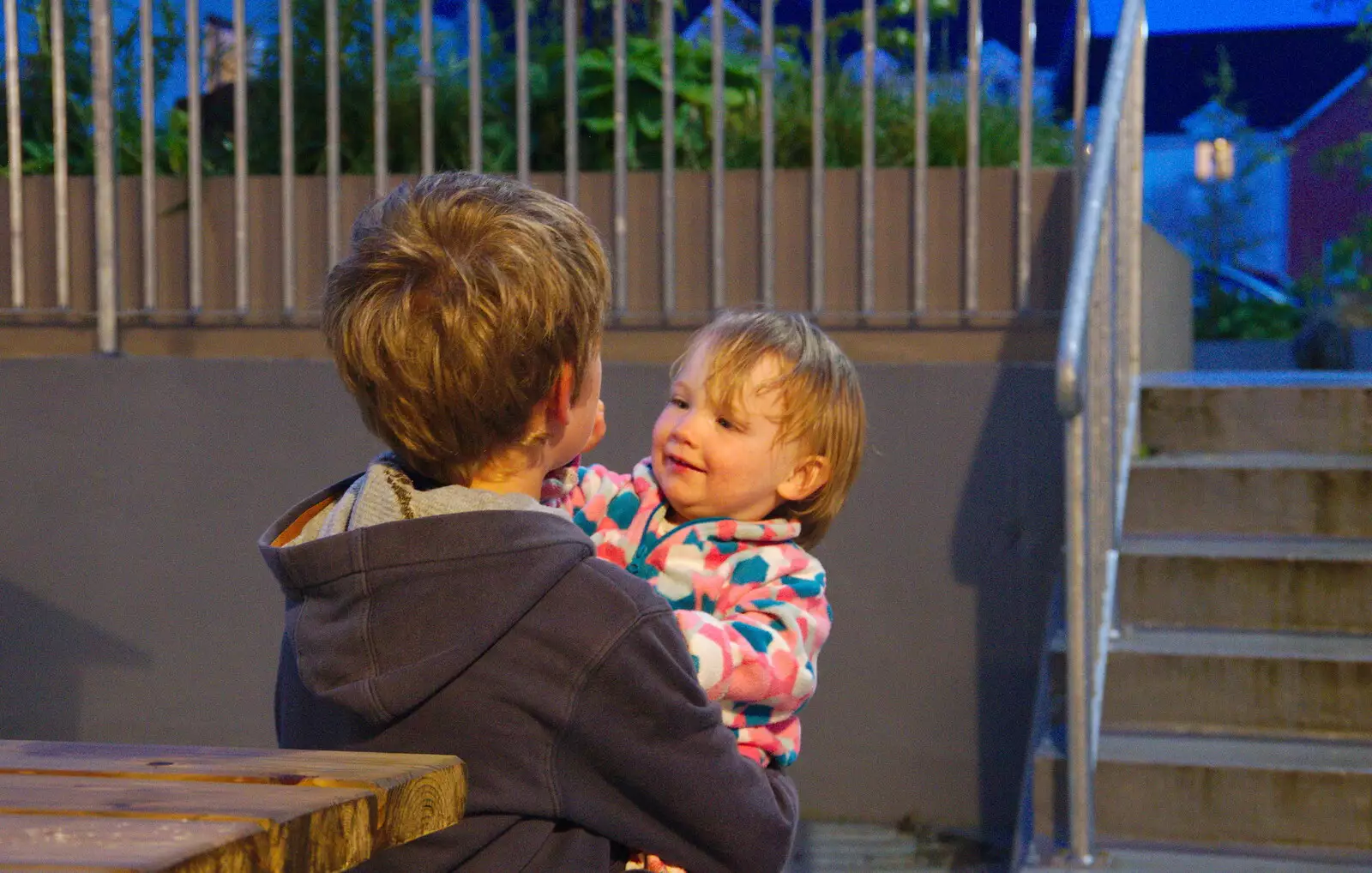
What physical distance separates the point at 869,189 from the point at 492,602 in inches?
116

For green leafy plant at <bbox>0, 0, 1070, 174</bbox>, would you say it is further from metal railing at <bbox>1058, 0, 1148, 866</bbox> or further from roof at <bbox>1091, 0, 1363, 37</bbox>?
roof at <bbox>1091, 0, 1363, 37</bbox>

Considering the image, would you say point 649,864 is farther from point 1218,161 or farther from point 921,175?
point 1218,161

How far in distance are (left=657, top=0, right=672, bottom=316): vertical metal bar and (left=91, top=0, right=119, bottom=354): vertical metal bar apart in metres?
1.63

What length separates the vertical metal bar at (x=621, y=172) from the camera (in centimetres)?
411

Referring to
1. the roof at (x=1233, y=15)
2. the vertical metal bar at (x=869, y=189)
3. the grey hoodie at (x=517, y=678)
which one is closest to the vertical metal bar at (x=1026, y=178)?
the vertical metal bar at (x=869, y=189)

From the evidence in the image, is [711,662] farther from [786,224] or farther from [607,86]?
[607,86]

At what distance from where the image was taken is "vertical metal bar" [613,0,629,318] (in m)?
4.11

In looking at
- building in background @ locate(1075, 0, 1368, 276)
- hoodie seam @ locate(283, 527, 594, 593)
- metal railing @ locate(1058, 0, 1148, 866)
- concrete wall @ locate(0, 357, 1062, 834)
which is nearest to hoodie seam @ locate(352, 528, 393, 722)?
hoodie seam @ locate(283, 527, 594, 593)

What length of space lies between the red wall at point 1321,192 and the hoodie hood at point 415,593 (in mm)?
9623

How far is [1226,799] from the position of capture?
10.6 ft

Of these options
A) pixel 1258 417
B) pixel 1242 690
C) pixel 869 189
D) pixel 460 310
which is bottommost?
pixel 1242 690

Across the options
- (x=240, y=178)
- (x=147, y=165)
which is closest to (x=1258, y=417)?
(x=240, y=178)

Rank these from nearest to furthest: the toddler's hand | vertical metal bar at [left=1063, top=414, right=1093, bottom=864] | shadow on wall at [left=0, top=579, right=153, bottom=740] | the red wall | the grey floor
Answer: the toddler's hand → vertical metal bar at [left=1063, top=414, right=1093, bottom=864] → the grey floor → shadow on wall at [left=0, top=579, right=153, bottom=740] → the red wall

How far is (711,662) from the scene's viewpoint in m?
1.44
